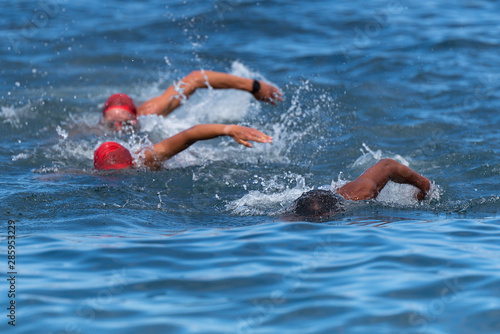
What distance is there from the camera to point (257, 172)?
8.67 metres

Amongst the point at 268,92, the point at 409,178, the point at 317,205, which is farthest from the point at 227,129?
the point at 268,92

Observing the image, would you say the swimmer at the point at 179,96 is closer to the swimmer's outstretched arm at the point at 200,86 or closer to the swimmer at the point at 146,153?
the swimmer's outstretched arm at the point at 200,86

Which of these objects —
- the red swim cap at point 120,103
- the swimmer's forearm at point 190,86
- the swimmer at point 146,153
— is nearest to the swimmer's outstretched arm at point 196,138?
the swimmer at point 146,153

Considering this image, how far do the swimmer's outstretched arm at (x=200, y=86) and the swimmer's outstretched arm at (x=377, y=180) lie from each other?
8.31 ft

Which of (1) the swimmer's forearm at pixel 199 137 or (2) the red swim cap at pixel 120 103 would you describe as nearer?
(1) the swimmer's forearm at pixel 199 137

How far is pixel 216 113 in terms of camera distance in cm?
1138

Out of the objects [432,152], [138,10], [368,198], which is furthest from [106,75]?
[368,198]

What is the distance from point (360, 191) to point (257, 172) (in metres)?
2.12

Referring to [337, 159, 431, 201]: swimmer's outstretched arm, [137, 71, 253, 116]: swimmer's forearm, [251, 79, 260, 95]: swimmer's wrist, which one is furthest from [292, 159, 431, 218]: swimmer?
[137, 71, 253, 116]: swimmer's forearm

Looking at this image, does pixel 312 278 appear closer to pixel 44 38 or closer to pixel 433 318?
pixel 433 318

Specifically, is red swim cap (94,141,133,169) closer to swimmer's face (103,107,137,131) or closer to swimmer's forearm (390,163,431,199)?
swimmer's face (103,107,137,131)

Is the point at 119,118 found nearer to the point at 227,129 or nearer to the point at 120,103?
the point at 120,103

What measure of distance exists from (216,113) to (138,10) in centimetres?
723

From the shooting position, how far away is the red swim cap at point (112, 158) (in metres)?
8.26
